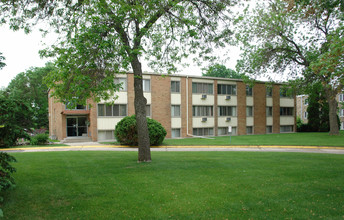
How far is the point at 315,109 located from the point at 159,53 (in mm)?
35828

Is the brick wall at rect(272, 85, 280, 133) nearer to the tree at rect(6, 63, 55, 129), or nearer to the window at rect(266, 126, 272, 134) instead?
the window at rect(266, 126, 272, 134)

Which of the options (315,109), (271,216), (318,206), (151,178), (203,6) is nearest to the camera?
(271,216)

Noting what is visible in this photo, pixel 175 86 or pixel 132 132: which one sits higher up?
pixel 175 86

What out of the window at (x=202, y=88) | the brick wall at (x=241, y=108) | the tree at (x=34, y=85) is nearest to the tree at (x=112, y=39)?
the window at (x=202, y=88)

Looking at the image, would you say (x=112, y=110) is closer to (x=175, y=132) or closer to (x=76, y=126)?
(x=76, y=126)

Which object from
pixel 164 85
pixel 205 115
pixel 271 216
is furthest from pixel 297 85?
pixel 271 216

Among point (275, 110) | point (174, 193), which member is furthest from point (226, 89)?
point (174, 193)

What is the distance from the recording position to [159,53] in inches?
476

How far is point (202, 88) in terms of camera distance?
31266 millimetres

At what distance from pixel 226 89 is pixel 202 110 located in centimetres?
469

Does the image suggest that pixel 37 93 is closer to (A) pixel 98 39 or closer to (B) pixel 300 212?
(A) pixel 98 39

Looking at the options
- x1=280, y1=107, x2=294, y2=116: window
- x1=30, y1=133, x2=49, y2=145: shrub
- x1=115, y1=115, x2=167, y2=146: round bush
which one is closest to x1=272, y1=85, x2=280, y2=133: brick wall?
x1=280, y1=107, x2=294, y2=116: window

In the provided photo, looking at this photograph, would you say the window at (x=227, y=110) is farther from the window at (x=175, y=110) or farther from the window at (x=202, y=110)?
the window at (x=175, y=110)

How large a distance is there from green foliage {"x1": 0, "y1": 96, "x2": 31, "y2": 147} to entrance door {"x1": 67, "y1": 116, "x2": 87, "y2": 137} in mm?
23956
